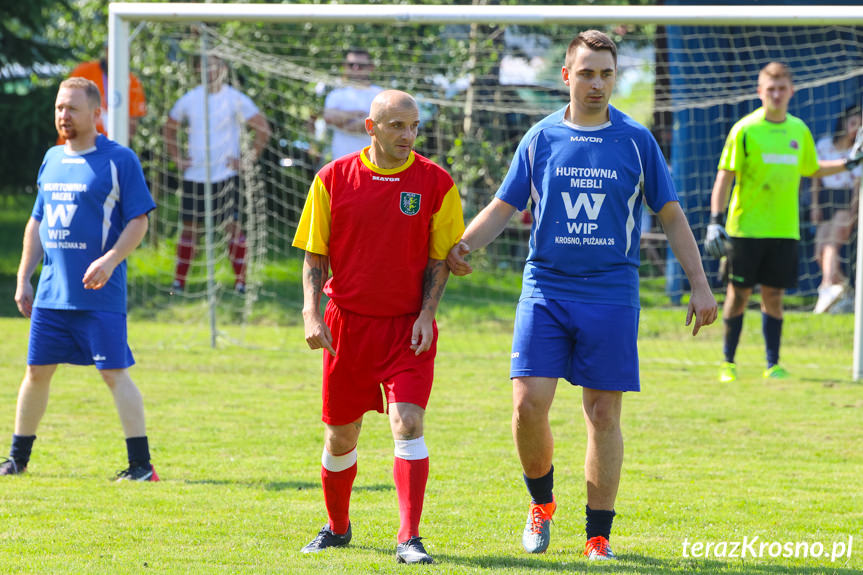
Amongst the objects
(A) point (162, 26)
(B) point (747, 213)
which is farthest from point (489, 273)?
(A) point (162, 26)

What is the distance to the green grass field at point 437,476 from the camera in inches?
177

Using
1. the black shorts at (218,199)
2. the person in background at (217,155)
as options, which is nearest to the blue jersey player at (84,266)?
the person in background at (217,155)

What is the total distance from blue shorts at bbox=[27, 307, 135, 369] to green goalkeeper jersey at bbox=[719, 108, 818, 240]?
17.4 feet

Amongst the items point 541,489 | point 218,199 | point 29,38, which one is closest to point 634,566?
point 541,489

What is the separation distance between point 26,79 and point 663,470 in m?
13.4

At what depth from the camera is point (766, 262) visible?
374 inches

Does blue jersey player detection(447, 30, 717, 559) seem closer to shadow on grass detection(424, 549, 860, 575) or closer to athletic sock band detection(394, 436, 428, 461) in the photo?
shadow on grass detection(424, 549, 860, 575)

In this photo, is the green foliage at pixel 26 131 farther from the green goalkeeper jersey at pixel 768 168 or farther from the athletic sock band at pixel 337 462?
the athletic sock band at pixel 337 462

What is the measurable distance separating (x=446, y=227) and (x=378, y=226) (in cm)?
27

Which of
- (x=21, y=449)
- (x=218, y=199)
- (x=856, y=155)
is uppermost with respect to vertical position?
(x=856, y=155)

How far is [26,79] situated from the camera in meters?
17.0

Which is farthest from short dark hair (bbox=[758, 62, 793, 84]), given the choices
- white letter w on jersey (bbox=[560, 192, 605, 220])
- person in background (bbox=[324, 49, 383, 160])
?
white letter w on jersey (bbox=[560, 192, 605, 220])

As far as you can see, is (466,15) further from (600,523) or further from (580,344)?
(600,523)

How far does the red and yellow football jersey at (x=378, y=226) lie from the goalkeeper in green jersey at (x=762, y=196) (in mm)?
5237
